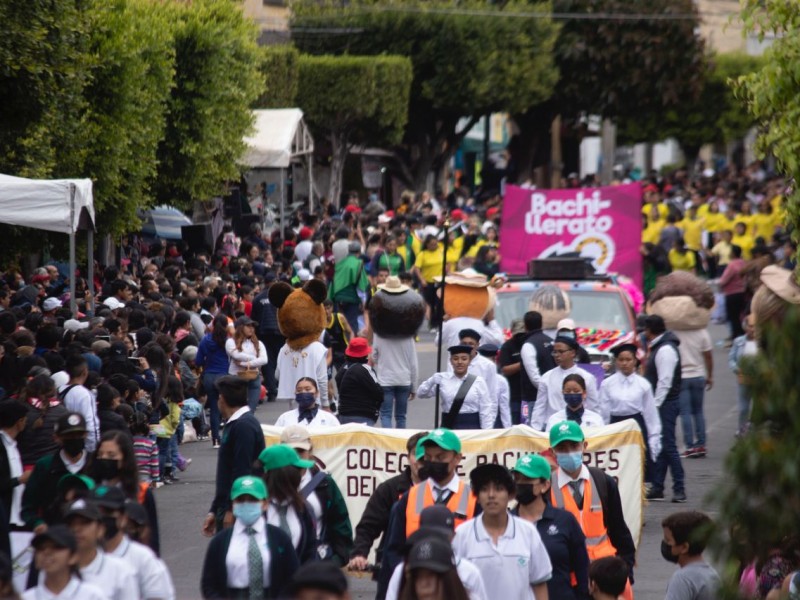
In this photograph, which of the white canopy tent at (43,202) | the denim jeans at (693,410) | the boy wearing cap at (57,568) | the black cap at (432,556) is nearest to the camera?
the boy wearing cap at (57,568)

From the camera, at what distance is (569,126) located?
5416cm

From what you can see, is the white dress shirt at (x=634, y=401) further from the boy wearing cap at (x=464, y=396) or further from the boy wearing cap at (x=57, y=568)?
the boy wearing cap at (x=57, y=568)

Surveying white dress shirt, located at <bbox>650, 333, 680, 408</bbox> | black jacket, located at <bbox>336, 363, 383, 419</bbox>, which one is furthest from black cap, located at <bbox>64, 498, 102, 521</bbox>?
white dress shirt, located at <bbox>650, 333, 680, 408</bbox>

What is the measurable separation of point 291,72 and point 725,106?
29984 millimetres

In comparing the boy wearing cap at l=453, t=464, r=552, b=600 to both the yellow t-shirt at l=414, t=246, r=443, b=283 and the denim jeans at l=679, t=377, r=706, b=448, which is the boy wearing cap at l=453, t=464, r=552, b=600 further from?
the yellow t-shirt at l=414, t=246, r=443, b=283

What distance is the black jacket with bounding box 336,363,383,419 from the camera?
1380 centimetres

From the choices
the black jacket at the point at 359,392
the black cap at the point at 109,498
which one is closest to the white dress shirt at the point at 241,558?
the black cap at the point at 109,498

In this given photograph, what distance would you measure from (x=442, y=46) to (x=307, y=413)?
32607mm

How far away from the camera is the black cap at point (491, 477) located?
7715 millimetres

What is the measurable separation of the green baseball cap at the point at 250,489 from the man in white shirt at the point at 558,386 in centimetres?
→ 553

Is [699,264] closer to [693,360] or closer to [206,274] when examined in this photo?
[206,274]

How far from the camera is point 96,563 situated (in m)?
6.84

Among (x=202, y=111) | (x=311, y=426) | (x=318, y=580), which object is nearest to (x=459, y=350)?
(x=311, y=426)

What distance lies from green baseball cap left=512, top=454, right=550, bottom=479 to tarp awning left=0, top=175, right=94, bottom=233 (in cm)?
819
